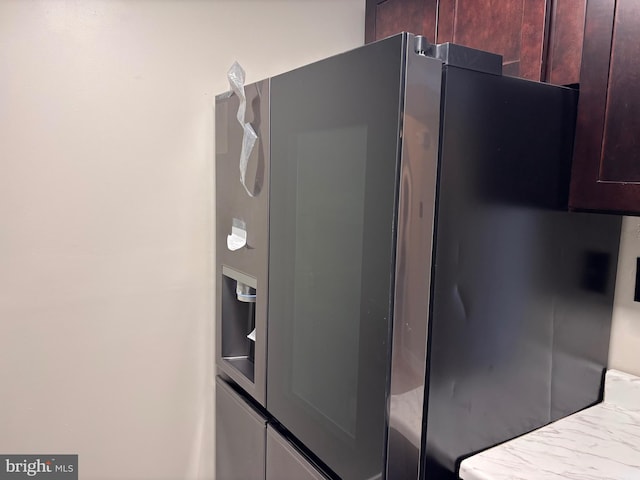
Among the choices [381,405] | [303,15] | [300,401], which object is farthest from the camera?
[303,15]

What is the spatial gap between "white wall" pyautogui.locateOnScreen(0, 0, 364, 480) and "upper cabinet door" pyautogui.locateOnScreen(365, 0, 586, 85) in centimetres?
43

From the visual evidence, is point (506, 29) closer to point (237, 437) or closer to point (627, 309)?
point (627, 309)

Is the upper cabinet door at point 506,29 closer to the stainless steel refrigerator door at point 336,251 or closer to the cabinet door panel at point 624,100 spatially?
the cabinet door panel at point 624,100

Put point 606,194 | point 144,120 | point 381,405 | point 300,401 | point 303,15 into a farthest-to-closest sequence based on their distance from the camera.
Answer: point 303,15, point 144,120, point 300,401, point 606,194, point 381,405

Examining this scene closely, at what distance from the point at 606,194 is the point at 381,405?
0.57m

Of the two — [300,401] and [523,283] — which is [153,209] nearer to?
[300,401]

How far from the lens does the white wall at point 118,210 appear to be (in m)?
1.31

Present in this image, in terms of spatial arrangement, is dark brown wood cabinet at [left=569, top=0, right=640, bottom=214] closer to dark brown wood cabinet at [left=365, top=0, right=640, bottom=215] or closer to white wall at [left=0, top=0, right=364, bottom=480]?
dark brown wood cabinet at [left=365, top=0, right=640, bottom=215]

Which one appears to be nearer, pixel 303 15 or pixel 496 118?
pixel 496 118

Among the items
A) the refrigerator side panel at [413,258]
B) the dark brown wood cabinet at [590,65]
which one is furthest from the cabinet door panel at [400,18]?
the refrigerator side panel at [413,258]

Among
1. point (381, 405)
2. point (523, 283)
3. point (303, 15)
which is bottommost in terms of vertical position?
point (381, 405)

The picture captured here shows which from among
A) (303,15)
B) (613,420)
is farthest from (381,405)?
(303,15)

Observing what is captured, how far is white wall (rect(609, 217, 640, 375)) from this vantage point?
1162 mm

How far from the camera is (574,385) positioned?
44.3 inches
